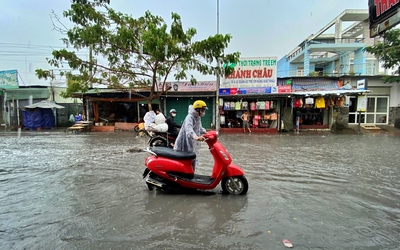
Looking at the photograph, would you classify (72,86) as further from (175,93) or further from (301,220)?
Answer: (301,220)

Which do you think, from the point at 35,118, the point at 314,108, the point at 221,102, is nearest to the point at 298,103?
the point at 314,108

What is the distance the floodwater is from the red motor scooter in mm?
194

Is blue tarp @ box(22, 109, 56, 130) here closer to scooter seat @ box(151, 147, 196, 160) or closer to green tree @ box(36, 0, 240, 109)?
green tree @ box(36, 0, 240, 109)

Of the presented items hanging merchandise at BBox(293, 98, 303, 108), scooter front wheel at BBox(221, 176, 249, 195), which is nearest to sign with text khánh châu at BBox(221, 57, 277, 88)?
hanging merchandise at BBox(293, 98, 303, 108)

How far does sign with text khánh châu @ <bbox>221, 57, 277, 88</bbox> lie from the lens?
15.6 metres

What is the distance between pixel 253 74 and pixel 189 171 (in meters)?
13.1

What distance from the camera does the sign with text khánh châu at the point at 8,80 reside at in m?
18.7

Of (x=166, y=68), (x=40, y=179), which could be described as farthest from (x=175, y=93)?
(x=40, y=179)

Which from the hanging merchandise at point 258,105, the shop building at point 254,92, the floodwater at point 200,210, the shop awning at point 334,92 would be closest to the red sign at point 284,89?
the shop building at point 254,92

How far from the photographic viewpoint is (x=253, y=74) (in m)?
15.7

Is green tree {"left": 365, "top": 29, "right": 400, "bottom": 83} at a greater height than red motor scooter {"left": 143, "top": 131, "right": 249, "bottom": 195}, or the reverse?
green tree {"left": 365, "top": 29, "right": 400, "bottom": 83}

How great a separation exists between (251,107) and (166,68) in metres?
6.09

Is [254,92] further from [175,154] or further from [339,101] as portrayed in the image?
[175,154]

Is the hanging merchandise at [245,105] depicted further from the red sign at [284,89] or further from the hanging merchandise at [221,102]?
the red sign at [284,89]
